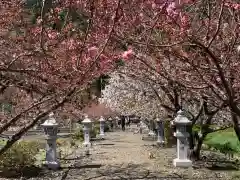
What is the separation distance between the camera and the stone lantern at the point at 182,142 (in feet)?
51.1

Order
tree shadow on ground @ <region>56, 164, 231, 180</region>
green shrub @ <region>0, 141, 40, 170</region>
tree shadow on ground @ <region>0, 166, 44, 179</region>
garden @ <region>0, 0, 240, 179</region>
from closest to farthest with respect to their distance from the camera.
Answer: garden @ <region>0, 0, 240, 179</region> → tree shadow on ground @ <region>56, 164, 231, 180</region> → tree shadow on ground @ <region>0, 166, 44, 179</region> → green shrub @ <region>0, 141, 40, 170</region>

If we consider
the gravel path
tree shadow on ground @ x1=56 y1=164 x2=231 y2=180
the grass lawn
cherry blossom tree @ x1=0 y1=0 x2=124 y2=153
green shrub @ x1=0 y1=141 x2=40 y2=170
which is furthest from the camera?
the grass lawn

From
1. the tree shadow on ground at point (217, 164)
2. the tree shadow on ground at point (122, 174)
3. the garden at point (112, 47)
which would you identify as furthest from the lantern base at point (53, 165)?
the garden at point (112, 47)

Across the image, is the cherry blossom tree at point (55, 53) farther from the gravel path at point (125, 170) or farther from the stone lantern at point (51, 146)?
the stone lantern at point (51, 146)

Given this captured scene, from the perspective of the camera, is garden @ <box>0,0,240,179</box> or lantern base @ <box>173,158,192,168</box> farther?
lantern base @ <box>173,158,192,168</box>

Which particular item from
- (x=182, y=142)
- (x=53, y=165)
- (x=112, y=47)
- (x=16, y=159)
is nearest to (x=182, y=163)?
(x=182, y=142)

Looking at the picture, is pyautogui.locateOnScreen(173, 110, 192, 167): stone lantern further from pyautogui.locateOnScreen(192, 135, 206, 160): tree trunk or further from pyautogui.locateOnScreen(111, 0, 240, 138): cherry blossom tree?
pyautogui.locateOnScreen(111, 0, 240, 138): cherry blossom tree

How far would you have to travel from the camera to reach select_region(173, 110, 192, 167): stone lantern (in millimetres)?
15562

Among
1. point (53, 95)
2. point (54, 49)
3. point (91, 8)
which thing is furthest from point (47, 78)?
point (91, 8)

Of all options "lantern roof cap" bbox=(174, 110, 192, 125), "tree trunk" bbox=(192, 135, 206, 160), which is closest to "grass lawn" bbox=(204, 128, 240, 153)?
"tree trunk" bbox=(192, 135, 206, 160)

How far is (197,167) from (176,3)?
1169 cm

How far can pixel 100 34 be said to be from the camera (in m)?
6.99

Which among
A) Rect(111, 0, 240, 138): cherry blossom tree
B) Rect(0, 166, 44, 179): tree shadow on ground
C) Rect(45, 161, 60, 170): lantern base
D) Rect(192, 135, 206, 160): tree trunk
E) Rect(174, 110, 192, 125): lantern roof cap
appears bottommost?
Rect(0, 166, 44, 179): tree shadow on ground

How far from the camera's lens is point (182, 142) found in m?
16.0
